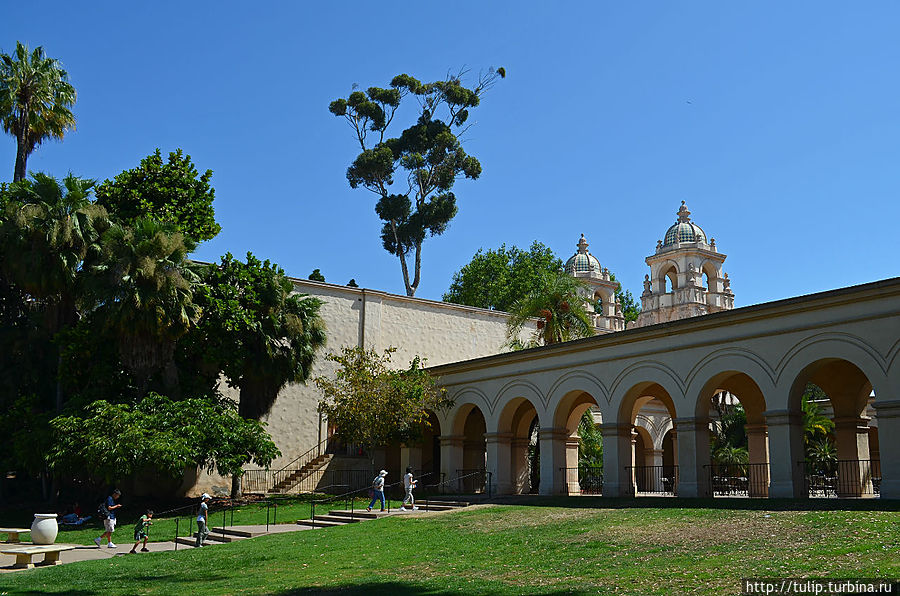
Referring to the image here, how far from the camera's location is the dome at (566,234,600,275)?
69.1m

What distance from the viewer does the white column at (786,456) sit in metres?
22.7

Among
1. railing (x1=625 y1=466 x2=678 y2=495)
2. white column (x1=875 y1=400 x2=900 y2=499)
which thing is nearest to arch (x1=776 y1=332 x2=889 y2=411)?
white column (x1=875 y1=400 x2=900 y2=499)

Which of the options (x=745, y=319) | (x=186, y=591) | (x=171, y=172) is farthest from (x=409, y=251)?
(x=186, y=591)

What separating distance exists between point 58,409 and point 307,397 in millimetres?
10853

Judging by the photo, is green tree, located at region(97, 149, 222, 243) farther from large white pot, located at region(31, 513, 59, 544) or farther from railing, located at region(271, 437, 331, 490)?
large white pot, located at region(31, 513, 59, 544)

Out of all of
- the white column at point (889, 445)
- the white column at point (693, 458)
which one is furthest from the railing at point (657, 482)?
the white column at point (889, 445)

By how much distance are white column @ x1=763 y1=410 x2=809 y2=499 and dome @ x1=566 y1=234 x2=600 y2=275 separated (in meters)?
46.1

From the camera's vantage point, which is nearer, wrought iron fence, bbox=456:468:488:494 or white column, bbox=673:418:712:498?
white column, bbox=673:418:712:498

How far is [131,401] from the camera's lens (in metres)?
29.7

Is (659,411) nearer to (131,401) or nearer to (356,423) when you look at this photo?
(356,423)

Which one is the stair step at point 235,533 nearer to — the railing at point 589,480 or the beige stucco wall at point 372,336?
the beige stucco wall at point 372,336

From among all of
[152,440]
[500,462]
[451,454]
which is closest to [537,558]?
[152,440]

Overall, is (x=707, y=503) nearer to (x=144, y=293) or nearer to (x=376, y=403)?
(x=376, y=403)

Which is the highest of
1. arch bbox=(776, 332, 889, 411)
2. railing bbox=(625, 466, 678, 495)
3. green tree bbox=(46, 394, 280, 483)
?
arch bbox=(776, 332, 889, 411)
